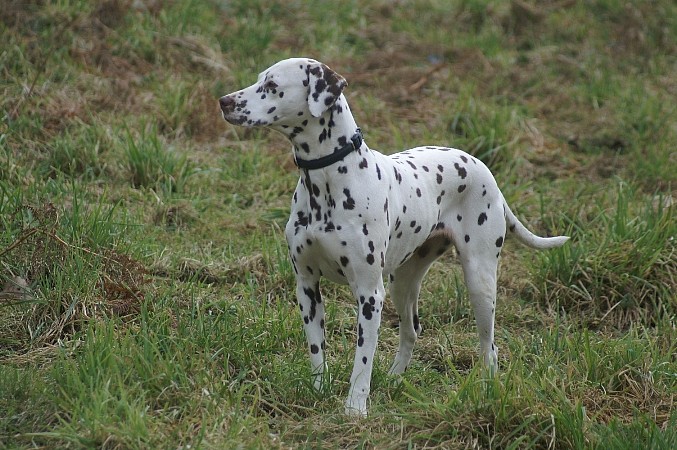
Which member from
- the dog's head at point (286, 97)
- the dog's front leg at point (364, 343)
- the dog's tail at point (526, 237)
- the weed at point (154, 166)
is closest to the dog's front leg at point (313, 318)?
the dog's front leg at point (364, 343)

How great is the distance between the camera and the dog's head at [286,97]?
4008mm

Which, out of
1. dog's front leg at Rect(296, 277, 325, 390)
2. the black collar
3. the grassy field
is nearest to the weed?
the grassy field

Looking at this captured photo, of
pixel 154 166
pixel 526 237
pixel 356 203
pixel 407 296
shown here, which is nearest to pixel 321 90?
pixel 356 203

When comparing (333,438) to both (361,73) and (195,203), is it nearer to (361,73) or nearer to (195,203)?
(195,203)

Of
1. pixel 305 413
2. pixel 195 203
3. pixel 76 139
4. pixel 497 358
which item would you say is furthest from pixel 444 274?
pixel 76 139

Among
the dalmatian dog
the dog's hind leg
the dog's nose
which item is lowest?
the dog's hind leg

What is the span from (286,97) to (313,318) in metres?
1.01

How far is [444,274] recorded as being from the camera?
20.4ft

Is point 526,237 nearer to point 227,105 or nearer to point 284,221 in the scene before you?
point 227,105

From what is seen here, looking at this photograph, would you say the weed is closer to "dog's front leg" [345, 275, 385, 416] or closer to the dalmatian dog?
the dalmatian dog

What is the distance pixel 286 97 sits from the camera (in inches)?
159

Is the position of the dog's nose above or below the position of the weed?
above

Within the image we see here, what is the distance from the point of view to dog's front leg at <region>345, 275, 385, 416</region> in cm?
420

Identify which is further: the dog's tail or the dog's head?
the dog's tail
